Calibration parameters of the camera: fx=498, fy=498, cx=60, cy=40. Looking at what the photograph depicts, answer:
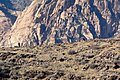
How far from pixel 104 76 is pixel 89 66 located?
5.94m

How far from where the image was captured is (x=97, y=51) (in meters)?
62.0

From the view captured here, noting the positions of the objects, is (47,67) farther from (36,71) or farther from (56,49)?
(56,49)

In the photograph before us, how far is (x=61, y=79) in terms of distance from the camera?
4659 centimetres

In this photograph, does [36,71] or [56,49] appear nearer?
[36,71]

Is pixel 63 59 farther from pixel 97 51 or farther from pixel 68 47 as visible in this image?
pixel 68 47

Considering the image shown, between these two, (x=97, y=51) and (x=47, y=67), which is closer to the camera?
(x=47, y=67)

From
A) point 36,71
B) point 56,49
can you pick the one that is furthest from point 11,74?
point 56,49

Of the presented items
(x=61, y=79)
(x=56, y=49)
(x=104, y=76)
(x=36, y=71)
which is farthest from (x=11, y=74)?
(x=56, y=49)

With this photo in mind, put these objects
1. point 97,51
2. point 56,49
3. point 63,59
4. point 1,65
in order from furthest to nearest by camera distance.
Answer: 1. point 56,49
2. point 97,51
3. point 63,59
4. point 1,65

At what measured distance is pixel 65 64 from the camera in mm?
55219

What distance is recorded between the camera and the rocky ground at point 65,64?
48.0 m

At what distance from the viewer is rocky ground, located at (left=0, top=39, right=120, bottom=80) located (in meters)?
48.0

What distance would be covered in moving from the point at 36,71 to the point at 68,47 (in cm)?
2180

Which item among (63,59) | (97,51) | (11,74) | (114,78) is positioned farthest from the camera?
(97,51)
